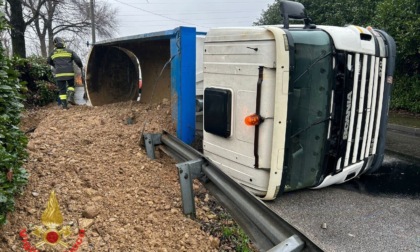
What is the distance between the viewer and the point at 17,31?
13438mm

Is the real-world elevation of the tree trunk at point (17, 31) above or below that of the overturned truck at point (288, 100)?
above

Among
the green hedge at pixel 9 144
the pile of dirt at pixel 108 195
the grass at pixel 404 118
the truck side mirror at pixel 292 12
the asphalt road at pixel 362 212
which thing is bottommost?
the grass at pixel 404 118

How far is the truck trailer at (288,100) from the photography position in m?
3.02

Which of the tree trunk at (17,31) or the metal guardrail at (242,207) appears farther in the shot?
the tree trunk at (17,31)

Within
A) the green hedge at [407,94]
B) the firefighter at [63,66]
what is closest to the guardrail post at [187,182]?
the firefighter at [63,66]

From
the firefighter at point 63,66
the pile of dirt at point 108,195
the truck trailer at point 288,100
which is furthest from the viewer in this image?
the firefighter at point 63,66

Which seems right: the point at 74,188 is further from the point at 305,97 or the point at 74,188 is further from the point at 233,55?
the point at 305,97

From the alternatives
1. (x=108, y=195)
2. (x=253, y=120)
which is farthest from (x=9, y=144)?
(x=253, y=120)

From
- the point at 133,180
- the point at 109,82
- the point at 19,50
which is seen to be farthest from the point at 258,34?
the point at 19,50

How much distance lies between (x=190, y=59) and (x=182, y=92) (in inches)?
16.1

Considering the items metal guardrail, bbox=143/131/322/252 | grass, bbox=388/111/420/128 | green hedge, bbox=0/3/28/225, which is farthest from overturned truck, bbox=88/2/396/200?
grass, bbox=388/111/420/128

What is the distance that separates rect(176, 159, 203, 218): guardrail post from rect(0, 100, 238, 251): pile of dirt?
0.08 m

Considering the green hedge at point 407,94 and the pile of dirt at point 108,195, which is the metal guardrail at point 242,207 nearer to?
the pile of dirt at point 108,195

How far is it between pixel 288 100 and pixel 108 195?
5.69 ft
